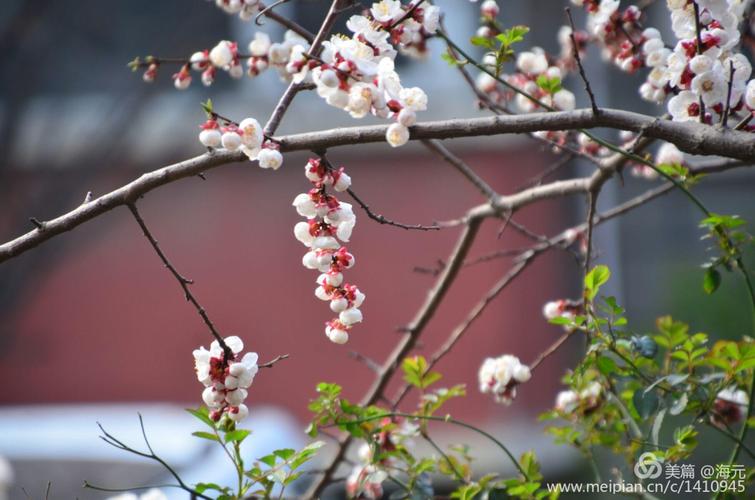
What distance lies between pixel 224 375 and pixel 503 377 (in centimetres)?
48

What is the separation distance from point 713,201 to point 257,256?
241 centimetres

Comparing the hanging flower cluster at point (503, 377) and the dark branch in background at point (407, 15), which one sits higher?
the dark branch in background at point (407, 15)

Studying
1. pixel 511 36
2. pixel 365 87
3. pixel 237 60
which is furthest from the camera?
pixel 237 60

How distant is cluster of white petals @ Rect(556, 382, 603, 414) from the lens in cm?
126

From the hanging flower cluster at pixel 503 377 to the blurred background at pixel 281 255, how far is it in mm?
3089

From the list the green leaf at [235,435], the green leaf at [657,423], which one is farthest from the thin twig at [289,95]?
the green leaf at [657,423]

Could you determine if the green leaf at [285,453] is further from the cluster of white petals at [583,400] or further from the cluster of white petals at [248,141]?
the cluster of white petals at [583,400]

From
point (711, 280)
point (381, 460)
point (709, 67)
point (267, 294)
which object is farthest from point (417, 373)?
point (267, 294)

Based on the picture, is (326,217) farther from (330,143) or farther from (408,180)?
(408,180)

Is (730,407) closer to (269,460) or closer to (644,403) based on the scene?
(644,403)

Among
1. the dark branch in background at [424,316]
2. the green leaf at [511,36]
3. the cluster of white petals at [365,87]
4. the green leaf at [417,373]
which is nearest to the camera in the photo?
the cluster of white petals at [365,87]

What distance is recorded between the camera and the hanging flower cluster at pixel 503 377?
1.29 m

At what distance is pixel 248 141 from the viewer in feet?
2.94

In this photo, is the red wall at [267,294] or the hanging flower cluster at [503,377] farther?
the red wall at [267,294]
